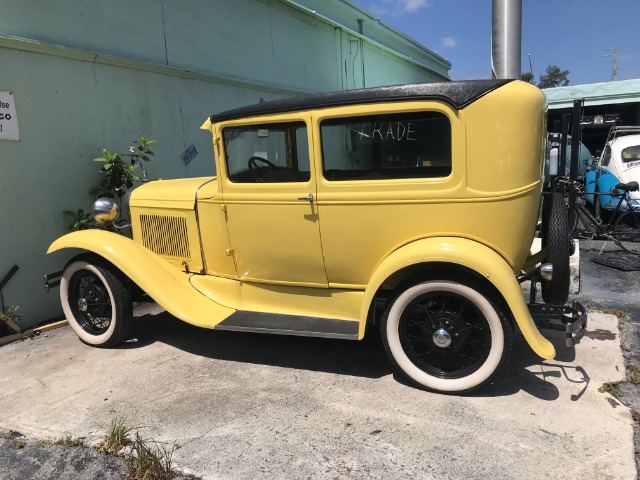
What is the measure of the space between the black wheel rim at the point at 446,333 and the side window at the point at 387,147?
837 millimetres

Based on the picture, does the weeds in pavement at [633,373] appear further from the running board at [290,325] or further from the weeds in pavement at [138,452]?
the weeds in pavement at [138,452]

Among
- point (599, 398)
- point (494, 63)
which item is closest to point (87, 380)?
point (599, 398)

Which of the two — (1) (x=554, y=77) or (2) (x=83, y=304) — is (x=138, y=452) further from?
(1) (x=554, y=77)

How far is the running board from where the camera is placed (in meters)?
3.27

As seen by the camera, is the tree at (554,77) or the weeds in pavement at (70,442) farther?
the tree at (554,77)

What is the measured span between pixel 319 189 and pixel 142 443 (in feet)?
6.13

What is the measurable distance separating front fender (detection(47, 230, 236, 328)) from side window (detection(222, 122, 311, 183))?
0.98 m

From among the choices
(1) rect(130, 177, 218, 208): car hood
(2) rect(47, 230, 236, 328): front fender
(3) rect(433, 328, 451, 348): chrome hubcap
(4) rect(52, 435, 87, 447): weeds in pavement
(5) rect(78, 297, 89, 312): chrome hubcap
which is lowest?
(4) rect(52, 435, 87, 447): weeds in pavement

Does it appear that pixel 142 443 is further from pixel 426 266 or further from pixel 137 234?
pixel 137 234

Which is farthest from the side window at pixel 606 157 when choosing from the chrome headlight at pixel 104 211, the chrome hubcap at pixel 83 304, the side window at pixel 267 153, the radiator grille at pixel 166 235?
the chrome hubcap at pixel 83 304

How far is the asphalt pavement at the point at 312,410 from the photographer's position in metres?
2.42

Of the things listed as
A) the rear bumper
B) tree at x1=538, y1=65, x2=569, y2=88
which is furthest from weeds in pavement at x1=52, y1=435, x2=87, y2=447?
tree at x1=538, y1=65, x2=569, y2=88

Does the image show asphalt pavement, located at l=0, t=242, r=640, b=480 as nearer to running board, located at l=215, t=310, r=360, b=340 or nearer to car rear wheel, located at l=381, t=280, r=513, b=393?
car rear wheel, located at l=381, t=280, r=513, b=393

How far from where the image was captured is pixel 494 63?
771 centimetres
